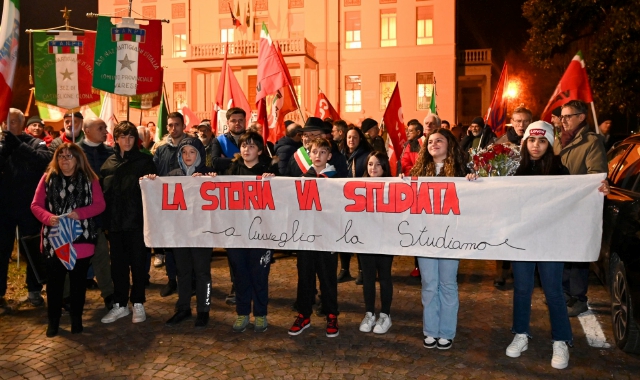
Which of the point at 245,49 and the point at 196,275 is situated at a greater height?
the point at 245,49

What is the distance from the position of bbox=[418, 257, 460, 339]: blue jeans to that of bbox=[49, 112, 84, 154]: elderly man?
4.54 meters

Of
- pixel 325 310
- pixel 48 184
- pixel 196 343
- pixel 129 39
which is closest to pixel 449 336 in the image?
pixel 325 310

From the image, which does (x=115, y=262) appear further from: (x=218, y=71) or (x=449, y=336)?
(x=218, y=71)

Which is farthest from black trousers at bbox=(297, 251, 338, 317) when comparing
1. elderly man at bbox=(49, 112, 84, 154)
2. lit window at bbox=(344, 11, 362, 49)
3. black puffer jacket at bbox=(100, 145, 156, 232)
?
lit window at bbox=(344, 11, 362, 49)

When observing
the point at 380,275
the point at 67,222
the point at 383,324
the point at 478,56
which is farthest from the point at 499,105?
the point at 478,56

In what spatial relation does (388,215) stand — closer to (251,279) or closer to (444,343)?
(444,343)

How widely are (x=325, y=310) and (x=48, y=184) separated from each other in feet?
9.71

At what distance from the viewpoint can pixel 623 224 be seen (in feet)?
17.0

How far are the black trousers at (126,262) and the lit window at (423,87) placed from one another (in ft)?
84.9

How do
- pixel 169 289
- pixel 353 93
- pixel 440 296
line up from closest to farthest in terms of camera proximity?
pixel 440 296
pixel 169 289
pixel 353 93

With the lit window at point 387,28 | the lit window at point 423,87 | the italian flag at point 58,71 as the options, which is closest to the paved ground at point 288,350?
the italian flag at point 58,71

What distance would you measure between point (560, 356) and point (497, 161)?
1673mm

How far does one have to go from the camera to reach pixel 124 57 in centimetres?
797

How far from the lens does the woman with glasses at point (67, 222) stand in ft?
18.4
